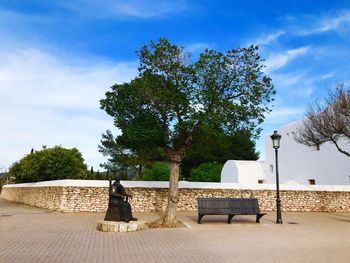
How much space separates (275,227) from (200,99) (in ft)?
18.1

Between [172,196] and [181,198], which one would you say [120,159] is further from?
[172,196]

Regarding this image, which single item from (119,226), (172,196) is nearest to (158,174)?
(172,196)

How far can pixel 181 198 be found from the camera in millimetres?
19656

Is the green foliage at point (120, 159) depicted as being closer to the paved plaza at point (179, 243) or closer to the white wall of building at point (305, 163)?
the white wall of building at point (305, 163)

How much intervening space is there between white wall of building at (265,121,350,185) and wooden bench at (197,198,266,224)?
45.6 ft

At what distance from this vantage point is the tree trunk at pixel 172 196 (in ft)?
44.3

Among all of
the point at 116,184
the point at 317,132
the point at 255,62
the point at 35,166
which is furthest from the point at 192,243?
the point at 35,166

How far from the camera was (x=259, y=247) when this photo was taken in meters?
9.48

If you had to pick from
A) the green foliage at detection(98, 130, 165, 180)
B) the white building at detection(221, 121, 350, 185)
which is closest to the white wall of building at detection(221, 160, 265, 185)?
the white building at detection(221, 121, 350, 185)

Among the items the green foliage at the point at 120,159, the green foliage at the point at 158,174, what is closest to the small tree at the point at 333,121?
the green foliage at the point at 158,174

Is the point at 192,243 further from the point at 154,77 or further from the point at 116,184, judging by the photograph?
the point at 154,77

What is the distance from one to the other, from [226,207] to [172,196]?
2.26 m

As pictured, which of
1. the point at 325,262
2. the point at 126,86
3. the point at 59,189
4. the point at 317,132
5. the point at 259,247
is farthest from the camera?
the point at 59,189

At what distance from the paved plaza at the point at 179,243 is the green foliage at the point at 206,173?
19679 millimetres
